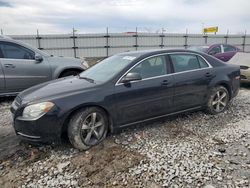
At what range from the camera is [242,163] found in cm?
343

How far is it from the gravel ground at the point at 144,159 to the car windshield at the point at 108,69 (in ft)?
3.35

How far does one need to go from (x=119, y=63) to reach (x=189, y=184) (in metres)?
2.39

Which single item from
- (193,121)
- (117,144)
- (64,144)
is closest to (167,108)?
(193,121)

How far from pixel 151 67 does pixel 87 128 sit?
158cm

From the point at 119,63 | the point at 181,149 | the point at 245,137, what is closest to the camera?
the point at 181,149

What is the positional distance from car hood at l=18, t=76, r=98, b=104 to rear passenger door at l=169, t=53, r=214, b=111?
5.27 feet

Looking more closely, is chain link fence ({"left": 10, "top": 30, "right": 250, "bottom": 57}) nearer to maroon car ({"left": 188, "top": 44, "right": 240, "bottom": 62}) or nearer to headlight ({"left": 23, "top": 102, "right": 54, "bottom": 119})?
maroon car ({"left": 188, "top": 44, "right": 240, "bottom": 62})

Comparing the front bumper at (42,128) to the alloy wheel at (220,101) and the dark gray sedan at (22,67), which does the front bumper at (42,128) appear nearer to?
the dark gray sedan at (22,67)

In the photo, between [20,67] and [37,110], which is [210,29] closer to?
[20,67]

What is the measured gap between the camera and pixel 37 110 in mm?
3623

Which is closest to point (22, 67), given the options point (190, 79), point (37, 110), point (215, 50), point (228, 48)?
point (37, 110)

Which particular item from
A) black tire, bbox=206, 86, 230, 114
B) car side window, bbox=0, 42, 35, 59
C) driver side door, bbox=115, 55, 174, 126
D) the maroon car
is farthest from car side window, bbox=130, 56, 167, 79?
the maroon car

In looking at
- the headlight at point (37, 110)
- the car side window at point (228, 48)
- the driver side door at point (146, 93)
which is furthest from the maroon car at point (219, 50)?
the headlight at point (37, 110)

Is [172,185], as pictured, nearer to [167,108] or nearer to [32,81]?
[167,108]
